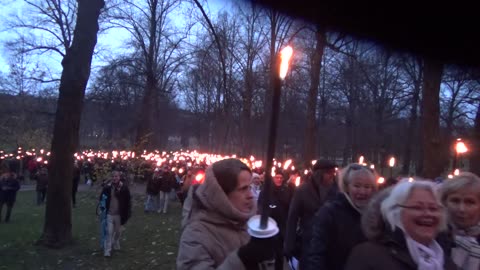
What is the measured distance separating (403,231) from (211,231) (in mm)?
1043

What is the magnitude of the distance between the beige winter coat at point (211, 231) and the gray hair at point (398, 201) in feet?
2.58

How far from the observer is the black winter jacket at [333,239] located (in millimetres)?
4152

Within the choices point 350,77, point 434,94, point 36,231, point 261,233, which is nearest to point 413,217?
Result: point 261,233

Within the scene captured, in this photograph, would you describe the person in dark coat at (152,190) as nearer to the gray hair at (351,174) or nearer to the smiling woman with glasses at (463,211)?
the gray hair at (351,174)

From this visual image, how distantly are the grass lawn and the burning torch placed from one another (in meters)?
8.18

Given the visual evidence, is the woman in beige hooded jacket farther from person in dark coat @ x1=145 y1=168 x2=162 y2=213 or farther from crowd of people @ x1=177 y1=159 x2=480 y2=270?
person in dark coat @ x1=145 y1=168 x2=162 y2=213

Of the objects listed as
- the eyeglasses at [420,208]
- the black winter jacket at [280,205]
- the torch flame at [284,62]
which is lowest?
the black winter jacket at [280,205]

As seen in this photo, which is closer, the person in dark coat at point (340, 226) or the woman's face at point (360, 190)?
the person in dark coat at point (340, 226)

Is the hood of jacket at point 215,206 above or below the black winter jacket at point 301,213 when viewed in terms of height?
above

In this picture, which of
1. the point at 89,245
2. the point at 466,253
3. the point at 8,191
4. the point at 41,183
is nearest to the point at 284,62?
the point at 466,253

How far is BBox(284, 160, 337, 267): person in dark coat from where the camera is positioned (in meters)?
6.30

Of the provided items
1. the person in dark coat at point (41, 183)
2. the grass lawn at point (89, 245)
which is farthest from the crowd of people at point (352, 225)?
the person in dark coat at point (41, 183)

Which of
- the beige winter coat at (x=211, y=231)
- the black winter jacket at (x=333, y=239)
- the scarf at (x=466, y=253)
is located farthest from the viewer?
the black winter jacket at (x=333, y=239)

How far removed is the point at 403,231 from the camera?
2924 millimetres
